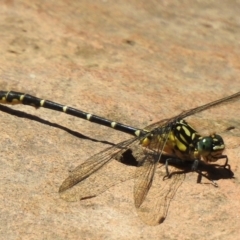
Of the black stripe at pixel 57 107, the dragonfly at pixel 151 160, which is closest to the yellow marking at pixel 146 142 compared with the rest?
the dragonfly at pixel 151 160

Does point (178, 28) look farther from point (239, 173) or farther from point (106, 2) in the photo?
point (239, 173)

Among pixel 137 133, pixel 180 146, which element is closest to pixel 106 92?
pixel 137 133

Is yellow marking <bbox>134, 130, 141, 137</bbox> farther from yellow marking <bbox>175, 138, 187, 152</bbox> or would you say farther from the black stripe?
yellow marking <bbox>175, 138, 187, 152</bbox>

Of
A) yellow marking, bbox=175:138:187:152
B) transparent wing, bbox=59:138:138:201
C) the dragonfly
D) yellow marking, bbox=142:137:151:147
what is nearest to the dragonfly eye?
the dragonfly

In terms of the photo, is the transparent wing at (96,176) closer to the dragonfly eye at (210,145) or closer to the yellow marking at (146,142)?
the yellow marking at (146,142)

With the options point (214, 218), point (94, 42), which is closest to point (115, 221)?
point (214, 218)

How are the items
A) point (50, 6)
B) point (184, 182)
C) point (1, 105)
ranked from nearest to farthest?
point (184, 182) < point (1, 105) < point (50, 6)
